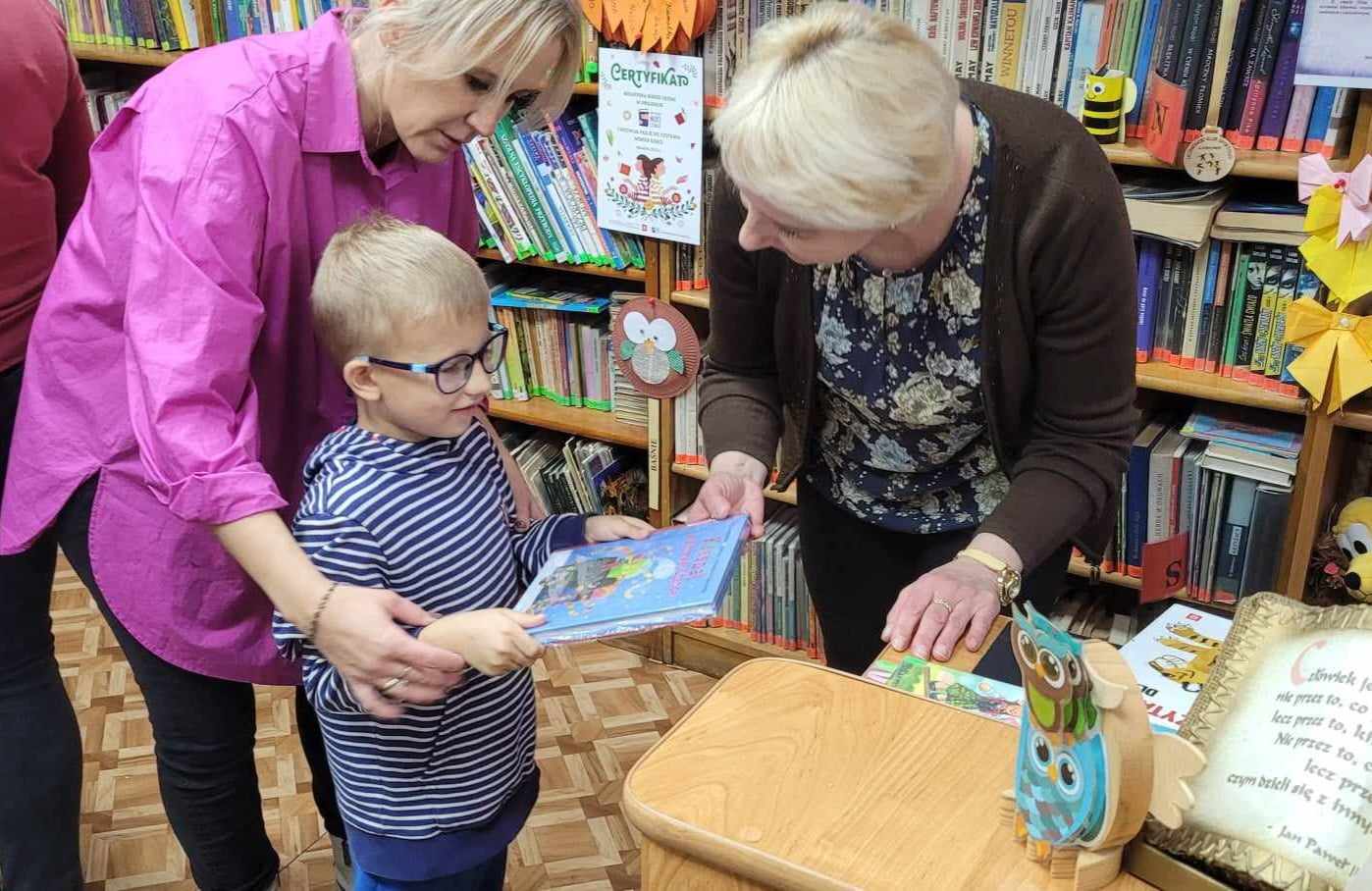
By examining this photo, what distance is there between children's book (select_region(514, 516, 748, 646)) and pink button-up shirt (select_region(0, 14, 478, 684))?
0.96ft

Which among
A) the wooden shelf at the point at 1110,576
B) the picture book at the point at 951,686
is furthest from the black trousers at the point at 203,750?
the wooden shelf at the point at 1110,576

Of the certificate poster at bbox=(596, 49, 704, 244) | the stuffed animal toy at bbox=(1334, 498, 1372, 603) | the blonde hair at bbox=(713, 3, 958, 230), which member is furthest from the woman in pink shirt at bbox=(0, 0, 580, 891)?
the stuffed animal toy at bbox=(1334, 498, 1372, 603)

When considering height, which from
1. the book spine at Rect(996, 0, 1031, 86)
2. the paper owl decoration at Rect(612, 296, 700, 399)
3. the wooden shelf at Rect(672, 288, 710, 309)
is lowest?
the paper owl decoration at Rect(612, 296, 700, 399)

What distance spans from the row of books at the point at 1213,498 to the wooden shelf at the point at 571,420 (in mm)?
1006

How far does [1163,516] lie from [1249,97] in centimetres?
71

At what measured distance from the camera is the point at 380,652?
1.18m

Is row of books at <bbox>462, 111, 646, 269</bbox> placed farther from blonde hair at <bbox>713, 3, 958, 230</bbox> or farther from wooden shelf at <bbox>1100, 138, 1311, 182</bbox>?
blonde hair at <bbox>713, 3, 958, 230</bbox>

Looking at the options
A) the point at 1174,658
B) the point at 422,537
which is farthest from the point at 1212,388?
the point at 422,537

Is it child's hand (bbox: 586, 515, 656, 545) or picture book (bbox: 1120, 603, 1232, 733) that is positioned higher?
child's hand (bbox: 586, 515, 656, 545)

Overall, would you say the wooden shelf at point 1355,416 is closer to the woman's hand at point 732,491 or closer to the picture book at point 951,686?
the woman's hand at point 732,491

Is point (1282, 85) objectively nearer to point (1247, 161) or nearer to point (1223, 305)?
point (1247, 161)

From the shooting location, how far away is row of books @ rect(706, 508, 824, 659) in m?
2.58

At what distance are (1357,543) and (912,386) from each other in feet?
3.21

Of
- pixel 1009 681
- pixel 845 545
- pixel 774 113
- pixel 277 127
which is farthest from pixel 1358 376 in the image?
pixel 277 127
